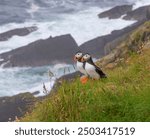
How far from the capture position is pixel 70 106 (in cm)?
821

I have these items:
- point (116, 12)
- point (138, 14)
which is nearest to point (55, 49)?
point (138, 14)

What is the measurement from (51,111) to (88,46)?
47027 millimetres

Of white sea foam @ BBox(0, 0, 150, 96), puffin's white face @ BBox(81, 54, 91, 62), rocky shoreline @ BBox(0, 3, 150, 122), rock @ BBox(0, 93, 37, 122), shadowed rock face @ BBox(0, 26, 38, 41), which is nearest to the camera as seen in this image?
puffin's white face @ BBox(81, 54, 91, 62)

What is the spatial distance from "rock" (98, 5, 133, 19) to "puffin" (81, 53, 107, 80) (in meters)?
51.9

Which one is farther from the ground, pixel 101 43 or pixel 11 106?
pixel 11 106

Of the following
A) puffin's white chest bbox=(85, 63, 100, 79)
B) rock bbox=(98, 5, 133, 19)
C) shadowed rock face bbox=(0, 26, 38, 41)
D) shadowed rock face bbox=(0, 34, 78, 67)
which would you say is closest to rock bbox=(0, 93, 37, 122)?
shadowed rock face bbox=(0, 34, 78, 67)

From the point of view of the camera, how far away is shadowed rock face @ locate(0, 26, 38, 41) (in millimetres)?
57591

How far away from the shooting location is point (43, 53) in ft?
173

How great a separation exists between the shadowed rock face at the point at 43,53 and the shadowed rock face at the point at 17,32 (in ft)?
12.2

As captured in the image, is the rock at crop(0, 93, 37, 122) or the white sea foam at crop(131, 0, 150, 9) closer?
the rock at crop(0, 93, 37, 122)

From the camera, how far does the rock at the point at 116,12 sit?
6357 centimetres

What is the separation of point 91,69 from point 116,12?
5376 cm

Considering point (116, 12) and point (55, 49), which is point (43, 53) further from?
point (116, 12)

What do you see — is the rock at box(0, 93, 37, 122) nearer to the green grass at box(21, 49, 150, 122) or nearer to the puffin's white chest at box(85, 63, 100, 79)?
the puffin's white chest at box(85, 63, 100, 79)
